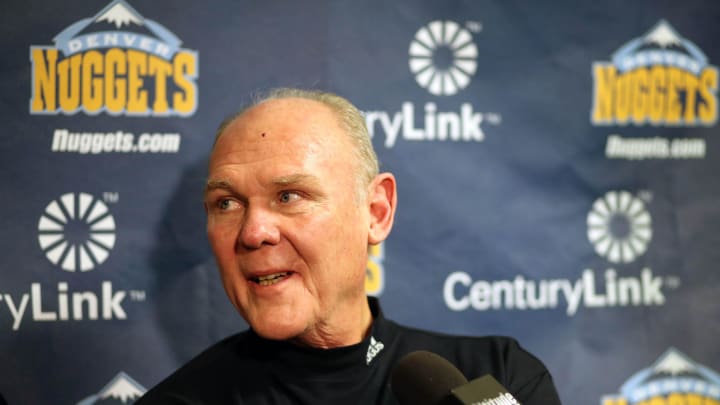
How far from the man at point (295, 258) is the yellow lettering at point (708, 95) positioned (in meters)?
0.98

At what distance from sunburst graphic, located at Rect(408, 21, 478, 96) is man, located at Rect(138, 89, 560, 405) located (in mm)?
426

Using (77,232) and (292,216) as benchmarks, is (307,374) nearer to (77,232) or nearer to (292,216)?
(292,216)

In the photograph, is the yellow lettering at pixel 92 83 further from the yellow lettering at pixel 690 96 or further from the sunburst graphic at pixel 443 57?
the yellow lettering at pixel 690 96

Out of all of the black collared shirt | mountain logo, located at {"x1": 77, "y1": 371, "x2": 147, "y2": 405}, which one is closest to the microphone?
the black collared shirt

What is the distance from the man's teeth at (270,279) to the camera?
134cm

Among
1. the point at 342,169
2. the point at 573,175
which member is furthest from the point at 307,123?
the point at 573,175

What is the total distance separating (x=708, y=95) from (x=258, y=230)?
4.48 ft

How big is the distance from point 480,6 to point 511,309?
2.47 feet

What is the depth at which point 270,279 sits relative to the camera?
134 cm

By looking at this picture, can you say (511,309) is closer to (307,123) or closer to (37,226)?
(307,123)

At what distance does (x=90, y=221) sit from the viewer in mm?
1697

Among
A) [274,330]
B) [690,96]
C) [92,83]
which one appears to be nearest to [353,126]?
[274,330]

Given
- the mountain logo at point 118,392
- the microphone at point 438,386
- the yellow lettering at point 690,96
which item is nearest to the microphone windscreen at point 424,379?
the microphone at point 438,386

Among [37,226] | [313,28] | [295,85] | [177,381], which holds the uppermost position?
[313,28]
